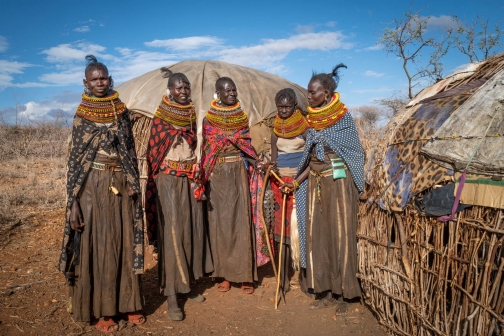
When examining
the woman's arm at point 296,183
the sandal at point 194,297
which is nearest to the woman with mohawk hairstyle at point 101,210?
the sandal at point 194,297

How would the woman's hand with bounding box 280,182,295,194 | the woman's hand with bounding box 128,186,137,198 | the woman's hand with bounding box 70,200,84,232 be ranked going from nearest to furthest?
the woman's hand with bounding box 70,200,84,232 < the woman's hand with bounding box 128,186,137,198 < the woman's hand with bounding box 280,182,295,194

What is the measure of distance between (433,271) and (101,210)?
2.65m

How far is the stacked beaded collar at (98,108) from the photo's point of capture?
3.12 metres

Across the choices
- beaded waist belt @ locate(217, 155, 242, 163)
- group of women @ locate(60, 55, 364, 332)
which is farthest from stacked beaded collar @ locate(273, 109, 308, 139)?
beaded waist belt @ locate(217, 155, 242, 163)

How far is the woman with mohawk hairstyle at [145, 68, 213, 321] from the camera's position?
3715 millimetres

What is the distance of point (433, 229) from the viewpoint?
2.86 metres

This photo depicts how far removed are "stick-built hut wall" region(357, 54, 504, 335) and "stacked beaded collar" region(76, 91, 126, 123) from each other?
2348mm

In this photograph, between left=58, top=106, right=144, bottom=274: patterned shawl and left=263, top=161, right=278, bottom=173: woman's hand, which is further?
left=263, top=161, right=278, bottom=173: woman's hand

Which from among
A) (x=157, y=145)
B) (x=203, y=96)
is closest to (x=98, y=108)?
(x=157, y=145)

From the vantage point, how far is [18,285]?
427cm

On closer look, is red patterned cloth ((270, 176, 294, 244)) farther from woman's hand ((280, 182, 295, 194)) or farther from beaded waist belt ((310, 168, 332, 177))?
beaded waist belt ((310, 168, 332, 177))

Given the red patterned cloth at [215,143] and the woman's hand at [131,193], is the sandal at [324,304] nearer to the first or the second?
the red patterned cloth at [215,143]

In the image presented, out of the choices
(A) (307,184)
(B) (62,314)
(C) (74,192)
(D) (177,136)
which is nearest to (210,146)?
(D) (177,136)

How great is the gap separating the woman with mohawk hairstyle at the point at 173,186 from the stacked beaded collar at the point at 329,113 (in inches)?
48.4
